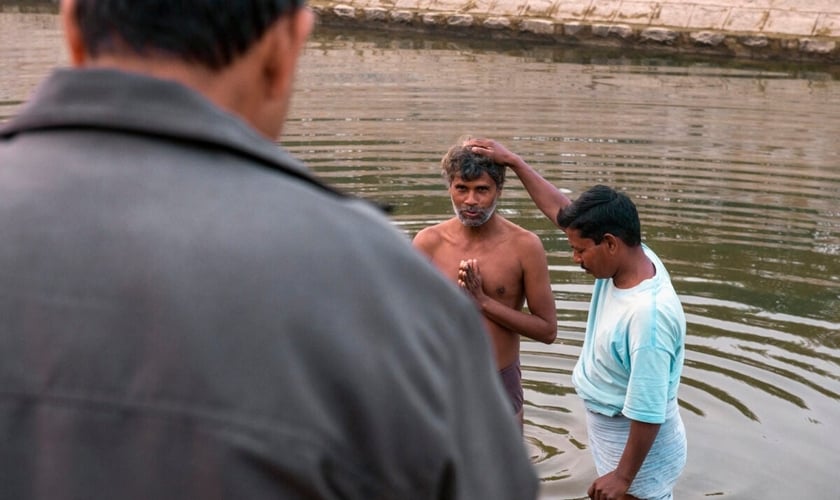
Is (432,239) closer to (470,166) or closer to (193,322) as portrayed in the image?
(470,166)

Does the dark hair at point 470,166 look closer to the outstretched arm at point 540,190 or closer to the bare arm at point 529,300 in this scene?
the outstretched arm at point 540,190

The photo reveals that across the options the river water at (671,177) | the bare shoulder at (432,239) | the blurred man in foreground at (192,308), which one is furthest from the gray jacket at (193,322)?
the river water at (671,177)

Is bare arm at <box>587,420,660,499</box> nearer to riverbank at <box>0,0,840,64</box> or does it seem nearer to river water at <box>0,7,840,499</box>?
river water at <box>0,7,840,499</box>

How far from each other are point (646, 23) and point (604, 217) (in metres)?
16.3

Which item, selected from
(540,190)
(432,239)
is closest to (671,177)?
(432,239)

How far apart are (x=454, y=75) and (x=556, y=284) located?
971 centimetres

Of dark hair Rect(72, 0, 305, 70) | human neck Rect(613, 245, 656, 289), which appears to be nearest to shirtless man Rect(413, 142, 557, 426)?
human neck Rect(613, 245, 656, 289)

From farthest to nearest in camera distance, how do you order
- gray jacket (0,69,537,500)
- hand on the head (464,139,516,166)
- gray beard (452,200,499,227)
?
1. gray beard (452,200,499,227)
2. hand on the head (464,139,516,166)
3. gray jacket (0,69,537,500)

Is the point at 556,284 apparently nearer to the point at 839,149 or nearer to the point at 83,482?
the point at 839,149

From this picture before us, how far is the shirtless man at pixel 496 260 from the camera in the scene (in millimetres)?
5285

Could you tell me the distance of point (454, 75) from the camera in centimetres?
1822

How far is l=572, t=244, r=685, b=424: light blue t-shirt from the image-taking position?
4.27 metres

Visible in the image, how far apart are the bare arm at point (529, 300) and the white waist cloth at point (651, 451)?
661 millimetres

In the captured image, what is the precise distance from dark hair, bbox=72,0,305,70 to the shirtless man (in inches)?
145
